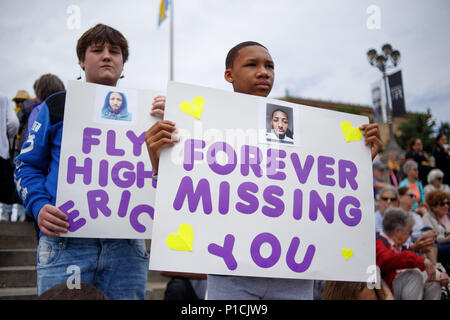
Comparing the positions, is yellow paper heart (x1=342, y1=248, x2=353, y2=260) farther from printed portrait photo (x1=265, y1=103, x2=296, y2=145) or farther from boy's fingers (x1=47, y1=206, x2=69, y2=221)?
boy's fingers (x1=47, y1=206, x2=69, y2=221)

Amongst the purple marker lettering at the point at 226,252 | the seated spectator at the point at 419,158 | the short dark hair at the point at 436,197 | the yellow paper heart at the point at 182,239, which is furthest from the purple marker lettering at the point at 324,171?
the seated spectator at the point at 419,158

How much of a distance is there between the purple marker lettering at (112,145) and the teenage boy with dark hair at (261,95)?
323mm

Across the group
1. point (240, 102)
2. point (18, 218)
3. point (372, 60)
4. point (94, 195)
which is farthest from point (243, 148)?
point (372, 60)

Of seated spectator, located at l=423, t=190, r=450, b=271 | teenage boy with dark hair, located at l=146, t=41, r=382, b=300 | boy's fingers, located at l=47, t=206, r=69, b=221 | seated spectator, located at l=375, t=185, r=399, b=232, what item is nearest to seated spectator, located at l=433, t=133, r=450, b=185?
seated spectator, located at l=423, t=190, r=450, b=271

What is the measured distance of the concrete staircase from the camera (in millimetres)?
3420

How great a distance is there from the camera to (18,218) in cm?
423

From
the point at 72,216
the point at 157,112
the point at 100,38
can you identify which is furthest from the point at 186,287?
the point at 100,38

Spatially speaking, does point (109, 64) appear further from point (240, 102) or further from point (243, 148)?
point (243, 148)

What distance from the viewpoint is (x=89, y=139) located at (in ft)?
5.63

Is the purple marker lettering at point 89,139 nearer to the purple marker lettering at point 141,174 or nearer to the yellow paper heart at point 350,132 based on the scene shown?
the purple marker lettering at point 141,174

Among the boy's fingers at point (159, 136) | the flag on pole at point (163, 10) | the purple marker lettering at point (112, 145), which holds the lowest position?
the boy's fingers at point (159, 136)

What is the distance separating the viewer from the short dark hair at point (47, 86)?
3.24 meters

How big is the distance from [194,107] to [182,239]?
1.74 ft

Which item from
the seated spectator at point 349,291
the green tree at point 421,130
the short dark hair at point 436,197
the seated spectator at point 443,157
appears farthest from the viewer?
the green tree at point 421,130
